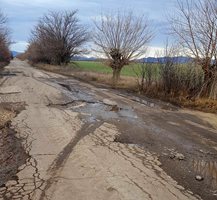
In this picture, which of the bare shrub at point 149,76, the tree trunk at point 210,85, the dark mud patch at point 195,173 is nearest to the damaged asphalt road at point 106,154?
the dark mud patch at point 195,173

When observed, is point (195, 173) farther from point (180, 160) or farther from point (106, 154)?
point (106, 154)

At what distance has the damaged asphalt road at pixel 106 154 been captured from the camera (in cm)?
520

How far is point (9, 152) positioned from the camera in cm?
722

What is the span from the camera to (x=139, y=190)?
17.0ft

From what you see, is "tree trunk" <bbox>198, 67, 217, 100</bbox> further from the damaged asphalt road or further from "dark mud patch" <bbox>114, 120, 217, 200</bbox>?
"dark mud patch" <bbox>114, 120, 217, 200</bbox>

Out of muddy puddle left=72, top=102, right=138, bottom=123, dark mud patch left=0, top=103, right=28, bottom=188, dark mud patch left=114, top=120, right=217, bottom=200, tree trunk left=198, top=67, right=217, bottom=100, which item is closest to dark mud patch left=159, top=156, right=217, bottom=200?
dark mud patch left=114, top=120, right=217, bottom=200

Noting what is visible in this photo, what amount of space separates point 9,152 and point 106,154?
1.98 m

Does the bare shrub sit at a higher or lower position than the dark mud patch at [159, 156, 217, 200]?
higher

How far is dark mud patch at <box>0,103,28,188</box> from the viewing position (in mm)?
5893

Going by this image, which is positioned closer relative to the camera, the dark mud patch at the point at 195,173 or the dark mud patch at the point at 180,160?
the dark mud patch at the point at 195,173

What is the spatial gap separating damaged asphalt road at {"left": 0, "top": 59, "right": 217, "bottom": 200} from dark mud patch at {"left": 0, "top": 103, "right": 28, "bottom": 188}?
0.02 meters

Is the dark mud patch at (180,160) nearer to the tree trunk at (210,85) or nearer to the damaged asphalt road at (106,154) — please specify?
the damaged asphalt road at (106,154)

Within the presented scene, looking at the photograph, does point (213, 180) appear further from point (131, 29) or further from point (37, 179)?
point (131, 29)

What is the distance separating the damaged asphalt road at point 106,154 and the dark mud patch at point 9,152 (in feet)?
0.06
